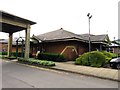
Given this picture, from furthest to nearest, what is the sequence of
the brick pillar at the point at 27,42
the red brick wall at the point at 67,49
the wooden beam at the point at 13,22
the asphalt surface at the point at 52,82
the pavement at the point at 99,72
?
the red brick wall at the point at 67,49
the brick pillar at the point at 27,42
the wooden beam at the point at 13,22
the pavement at the point at 99,72
the asphalt surface at the point at 52,82

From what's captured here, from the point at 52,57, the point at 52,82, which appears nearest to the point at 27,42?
the point at 52,57

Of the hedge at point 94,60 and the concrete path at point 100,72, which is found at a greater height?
the hedge at point 94,60

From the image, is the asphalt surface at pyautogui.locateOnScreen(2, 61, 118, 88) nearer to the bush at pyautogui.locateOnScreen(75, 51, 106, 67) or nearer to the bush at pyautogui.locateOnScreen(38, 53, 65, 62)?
the bush at pyautogui.locateOnScreen(75, 51, 106, 67)

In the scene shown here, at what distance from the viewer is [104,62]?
14.9 m

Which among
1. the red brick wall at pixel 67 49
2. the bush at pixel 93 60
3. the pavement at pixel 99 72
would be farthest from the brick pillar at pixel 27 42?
the pavement at pixel 99 72

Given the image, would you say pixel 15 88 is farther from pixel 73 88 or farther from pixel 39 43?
pixel 39 43

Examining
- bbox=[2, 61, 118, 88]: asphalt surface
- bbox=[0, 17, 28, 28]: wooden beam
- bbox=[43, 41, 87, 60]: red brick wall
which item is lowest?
bbox=[2, 61, 118, 88]: asphalt surface

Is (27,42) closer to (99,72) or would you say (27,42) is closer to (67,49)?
(67,49)

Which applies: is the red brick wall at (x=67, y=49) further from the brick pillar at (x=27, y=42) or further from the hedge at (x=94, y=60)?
the brick pillar at (x=27, y=42)

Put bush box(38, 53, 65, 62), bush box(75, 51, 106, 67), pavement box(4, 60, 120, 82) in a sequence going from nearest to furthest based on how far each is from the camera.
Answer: pavement box(4, 60, 120, 82) → bush box(75, 51, 106, 67) → bush box(38, 53, 65, 62)

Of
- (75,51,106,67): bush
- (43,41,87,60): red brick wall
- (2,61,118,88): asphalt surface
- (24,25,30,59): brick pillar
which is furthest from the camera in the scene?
(43,41,87,60): red brick wall

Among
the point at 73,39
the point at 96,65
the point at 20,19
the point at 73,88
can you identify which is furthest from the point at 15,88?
the point at 73,39

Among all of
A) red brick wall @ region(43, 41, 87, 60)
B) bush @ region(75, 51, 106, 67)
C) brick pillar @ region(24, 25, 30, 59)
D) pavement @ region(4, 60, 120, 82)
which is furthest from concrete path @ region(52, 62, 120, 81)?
red brick wall @ region(43, 41, 87, 60)

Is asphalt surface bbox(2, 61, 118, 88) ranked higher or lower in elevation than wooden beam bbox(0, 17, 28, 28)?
lower
